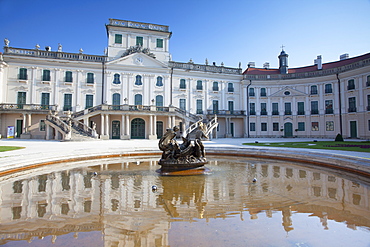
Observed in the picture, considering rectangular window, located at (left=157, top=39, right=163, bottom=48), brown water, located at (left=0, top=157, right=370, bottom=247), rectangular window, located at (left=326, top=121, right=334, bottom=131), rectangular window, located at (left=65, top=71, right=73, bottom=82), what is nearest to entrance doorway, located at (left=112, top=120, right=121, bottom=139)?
rectangular window, located at (left=65, top=71, right=73, bottom=82)

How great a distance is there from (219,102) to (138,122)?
15.3 metres

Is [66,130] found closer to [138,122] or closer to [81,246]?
[138,122]

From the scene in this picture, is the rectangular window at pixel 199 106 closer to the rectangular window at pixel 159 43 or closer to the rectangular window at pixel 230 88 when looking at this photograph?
the rectangular window at pixel 230 88

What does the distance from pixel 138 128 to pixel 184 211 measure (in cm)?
2928

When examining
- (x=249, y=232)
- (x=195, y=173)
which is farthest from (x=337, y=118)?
(x=249, y=232)

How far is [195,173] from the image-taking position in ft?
29.9

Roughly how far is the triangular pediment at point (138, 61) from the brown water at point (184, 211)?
28.4 meters

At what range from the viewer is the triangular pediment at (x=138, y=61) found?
33656 mm

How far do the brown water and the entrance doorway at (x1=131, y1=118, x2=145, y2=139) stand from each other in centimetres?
2476

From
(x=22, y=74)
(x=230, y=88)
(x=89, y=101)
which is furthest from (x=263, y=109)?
(x=22, y=74)

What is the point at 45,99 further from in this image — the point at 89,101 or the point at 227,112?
the point at 227,112

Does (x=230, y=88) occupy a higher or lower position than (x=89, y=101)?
higher

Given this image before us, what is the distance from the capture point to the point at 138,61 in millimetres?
34562

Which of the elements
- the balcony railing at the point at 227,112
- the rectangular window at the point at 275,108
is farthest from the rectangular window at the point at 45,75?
the rectangular window at the point at 275,108
